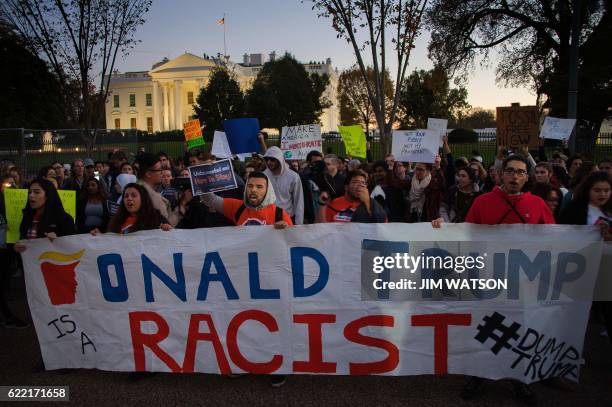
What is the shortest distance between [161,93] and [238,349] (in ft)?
318

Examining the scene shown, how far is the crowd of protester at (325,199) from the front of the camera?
398cm

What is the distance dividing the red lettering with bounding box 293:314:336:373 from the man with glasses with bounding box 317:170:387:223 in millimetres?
967

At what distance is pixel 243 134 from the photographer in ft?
27.8

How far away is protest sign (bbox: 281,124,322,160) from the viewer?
33.4 feet

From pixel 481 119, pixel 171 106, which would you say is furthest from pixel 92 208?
pixel 171 106

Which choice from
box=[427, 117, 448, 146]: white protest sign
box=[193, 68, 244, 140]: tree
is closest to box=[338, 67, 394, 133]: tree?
box=[193, 68, 244, 140]: tree

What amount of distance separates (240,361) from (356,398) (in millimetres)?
887

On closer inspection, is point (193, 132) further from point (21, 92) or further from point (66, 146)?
point (21, 92)

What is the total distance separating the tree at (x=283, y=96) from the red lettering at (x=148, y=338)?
48.7 meters

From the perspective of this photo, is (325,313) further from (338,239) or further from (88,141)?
(88,141)

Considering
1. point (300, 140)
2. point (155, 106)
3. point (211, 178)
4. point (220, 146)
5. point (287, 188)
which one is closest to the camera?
point (211, 178)

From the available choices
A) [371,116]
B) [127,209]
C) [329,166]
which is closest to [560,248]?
[127,209]

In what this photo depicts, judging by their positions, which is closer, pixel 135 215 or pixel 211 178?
pixel 135 215

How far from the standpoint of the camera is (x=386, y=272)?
3.82 metres
